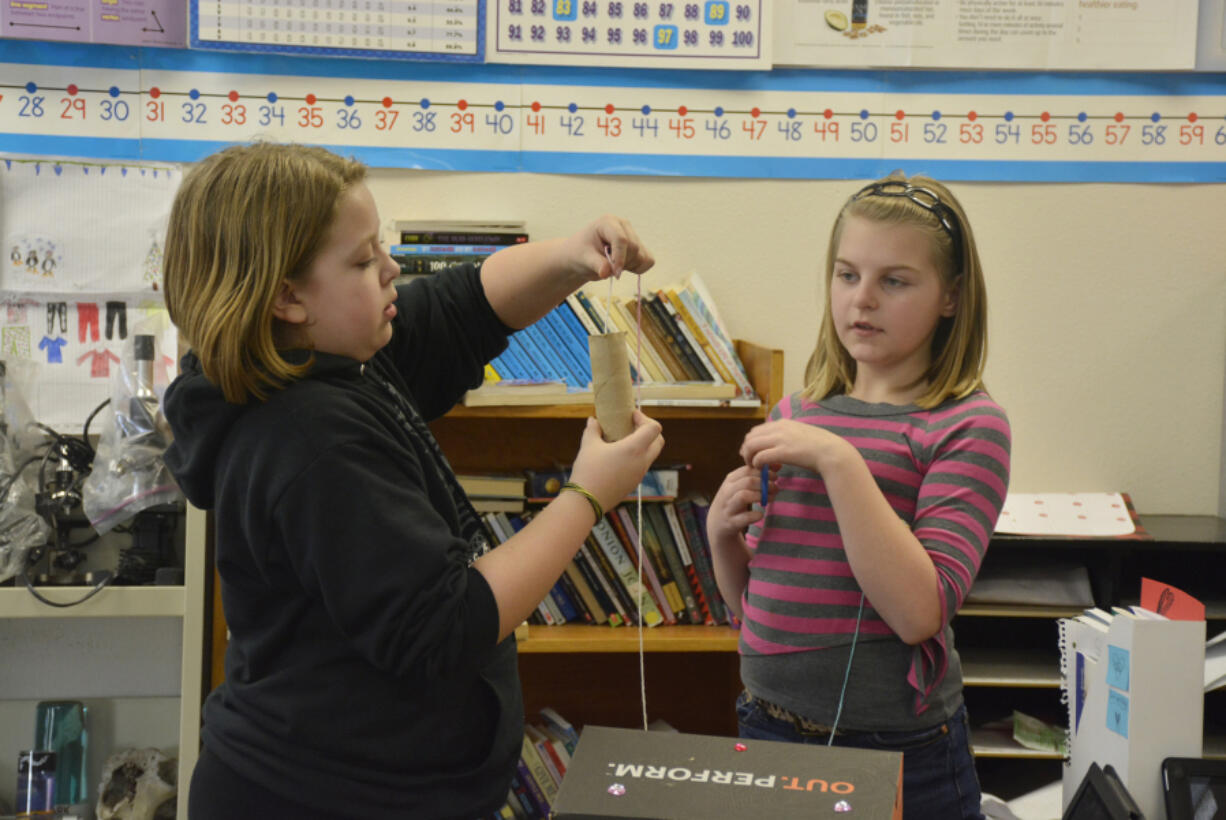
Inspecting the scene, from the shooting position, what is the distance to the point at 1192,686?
3.69ft

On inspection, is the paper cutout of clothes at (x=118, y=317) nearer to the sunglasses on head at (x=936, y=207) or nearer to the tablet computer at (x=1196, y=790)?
the sunglasses on head at (x=936, y=207)

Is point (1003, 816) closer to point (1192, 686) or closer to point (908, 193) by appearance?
point (1192, 686)

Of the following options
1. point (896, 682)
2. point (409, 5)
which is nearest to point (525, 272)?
point (896, 682)

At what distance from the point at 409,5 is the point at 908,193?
133cm

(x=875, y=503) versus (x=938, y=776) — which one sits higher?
(x=875, y=503)

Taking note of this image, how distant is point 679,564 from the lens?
6.88 ft

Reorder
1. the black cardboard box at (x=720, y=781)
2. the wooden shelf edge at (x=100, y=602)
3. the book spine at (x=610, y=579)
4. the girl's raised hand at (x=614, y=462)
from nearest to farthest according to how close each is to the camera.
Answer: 1. the black cardboard box at (x=720, y=781)
2. the girl's raised hand at (x=614, y=462)
3. the wooden shelf edge at (x=100, y=602)
4. the book spine at (x=610, y=579)

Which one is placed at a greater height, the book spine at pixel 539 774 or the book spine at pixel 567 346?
the book spine at pixel 567 346

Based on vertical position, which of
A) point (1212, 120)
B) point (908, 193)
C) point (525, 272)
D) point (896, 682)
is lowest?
point (896, 682)

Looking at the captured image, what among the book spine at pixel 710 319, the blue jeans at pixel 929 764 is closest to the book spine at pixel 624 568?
the book spine at pixel 710 319

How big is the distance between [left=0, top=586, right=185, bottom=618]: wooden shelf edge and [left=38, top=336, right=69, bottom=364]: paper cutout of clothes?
0.54 meters

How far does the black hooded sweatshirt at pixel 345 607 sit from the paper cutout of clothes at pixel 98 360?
4.46 feet

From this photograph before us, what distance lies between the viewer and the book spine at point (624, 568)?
208 centimetres

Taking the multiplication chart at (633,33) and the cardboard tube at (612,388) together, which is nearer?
the cardboard tube at (612,388)
